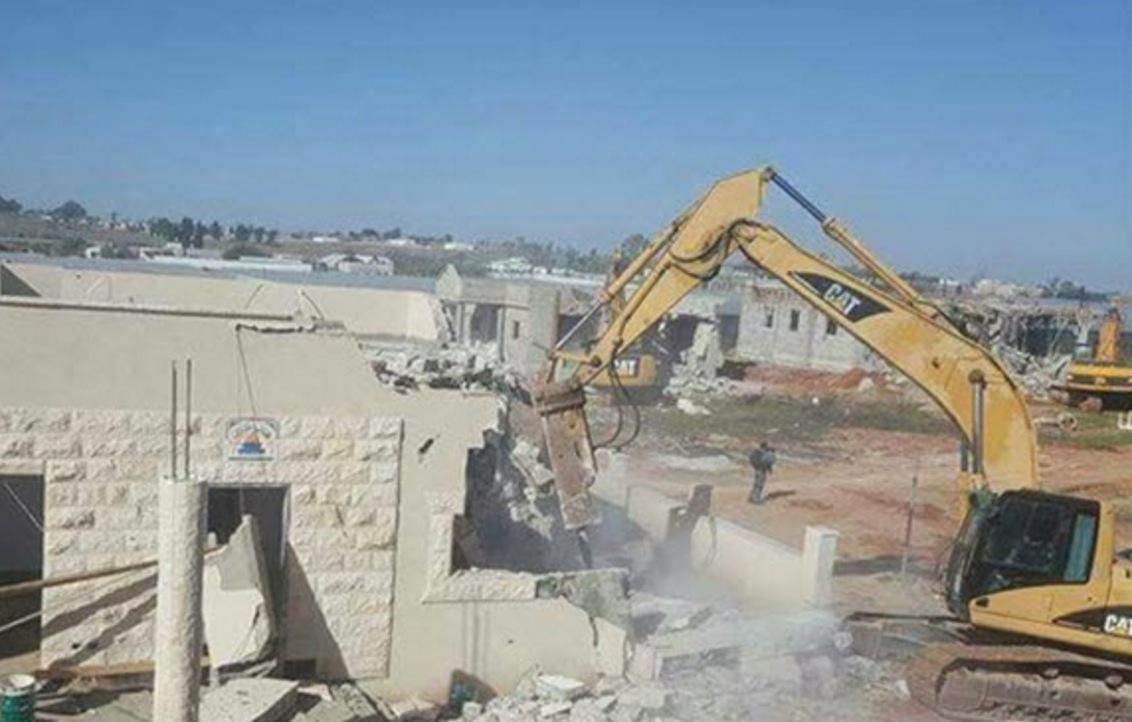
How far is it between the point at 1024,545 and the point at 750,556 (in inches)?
234

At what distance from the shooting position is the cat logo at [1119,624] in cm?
1194

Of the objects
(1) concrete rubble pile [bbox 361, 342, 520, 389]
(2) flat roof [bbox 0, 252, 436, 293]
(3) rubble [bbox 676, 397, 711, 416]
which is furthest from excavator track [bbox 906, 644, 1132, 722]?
(3) rubble [bbox 676, 397, 711, 416]

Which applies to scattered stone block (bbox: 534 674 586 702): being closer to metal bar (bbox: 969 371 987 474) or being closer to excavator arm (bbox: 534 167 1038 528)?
excavator arm (bbox: 534 167 1038 528)

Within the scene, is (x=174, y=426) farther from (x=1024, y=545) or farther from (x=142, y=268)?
(x=142, y=268)

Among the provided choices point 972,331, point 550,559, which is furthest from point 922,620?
point 550,559

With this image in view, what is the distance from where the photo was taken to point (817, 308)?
1448 centimetres

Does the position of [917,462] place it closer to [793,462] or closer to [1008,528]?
[793,462]

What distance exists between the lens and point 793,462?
1236 inches

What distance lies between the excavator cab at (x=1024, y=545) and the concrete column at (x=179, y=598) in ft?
27.3

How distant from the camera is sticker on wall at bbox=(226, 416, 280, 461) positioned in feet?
39.1

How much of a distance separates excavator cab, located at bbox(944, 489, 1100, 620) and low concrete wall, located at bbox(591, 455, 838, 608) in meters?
3.83

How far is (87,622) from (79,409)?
2183 millimetres

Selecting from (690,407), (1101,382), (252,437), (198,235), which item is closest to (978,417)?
(252,437)

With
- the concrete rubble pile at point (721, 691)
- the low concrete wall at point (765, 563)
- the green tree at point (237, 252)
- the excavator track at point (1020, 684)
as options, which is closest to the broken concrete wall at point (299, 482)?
the concrete rubble pile at point (721, 691)
